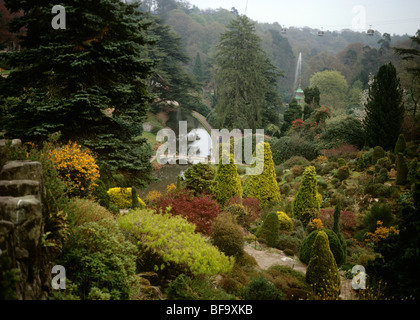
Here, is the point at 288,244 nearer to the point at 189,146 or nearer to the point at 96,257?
the point at 96,257

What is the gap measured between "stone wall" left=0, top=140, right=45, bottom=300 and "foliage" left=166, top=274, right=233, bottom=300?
2387 mm

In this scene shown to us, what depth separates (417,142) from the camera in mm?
18422

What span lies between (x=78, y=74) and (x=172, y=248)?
664 centimetres

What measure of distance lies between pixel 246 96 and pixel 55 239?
3158 cm

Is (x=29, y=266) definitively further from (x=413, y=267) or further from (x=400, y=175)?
(x=400, y=175)

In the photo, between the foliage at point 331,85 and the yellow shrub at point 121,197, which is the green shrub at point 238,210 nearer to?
the yellow shrub at point 121,197

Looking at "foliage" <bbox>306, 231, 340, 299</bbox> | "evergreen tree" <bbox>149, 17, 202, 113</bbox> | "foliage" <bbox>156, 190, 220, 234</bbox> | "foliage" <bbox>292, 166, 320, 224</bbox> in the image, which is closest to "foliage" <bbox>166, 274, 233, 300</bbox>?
"foliage" <bbox>306, 231, 340, 299</bbox>

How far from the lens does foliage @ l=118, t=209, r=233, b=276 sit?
6.76 metres

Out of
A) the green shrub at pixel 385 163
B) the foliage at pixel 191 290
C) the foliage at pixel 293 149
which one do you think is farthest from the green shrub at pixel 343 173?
the foliage at pixel 191 290

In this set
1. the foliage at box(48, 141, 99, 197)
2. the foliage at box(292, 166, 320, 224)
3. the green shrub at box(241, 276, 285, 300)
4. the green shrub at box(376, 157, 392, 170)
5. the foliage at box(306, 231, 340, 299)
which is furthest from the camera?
the green shrub at box(376, 157, 392, 170)

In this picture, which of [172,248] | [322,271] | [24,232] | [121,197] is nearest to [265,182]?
[121,197]

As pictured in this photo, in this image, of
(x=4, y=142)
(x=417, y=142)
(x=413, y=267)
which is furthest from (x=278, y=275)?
(x=417, y=142)

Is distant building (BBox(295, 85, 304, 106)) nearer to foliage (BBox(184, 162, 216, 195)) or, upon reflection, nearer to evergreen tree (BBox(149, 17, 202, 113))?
evergreen tree (BBox(149, 17, 202, 113))

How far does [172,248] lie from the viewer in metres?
7.01
